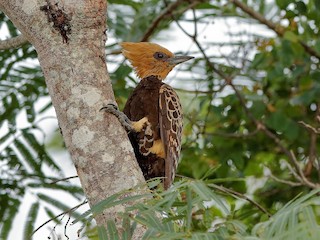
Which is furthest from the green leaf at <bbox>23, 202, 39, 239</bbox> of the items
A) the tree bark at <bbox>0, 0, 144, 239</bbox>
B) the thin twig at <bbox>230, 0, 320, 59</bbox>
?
the thin twig at <bbox>230, 0, 320, 59</bbox>

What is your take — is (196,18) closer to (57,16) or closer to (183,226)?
(57,16)

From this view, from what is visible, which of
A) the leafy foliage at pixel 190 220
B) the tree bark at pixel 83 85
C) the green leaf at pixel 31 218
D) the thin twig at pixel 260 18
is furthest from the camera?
the thin twig at pixel 260 18

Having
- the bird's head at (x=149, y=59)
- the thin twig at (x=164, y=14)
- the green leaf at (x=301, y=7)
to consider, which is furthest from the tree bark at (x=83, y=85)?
the thin twig at (x=164, y=14)

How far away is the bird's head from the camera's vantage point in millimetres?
5863

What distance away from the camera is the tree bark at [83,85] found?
3.62 meters

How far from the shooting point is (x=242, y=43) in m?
6.58

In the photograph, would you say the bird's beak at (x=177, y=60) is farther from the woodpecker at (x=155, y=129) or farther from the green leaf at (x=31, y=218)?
the green leaf at (x=31, y=218)

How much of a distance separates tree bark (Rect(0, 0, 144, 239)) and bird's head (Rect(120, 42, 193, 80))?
1.76m

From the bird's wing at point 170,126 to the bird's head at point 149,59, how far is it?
1.95 feet

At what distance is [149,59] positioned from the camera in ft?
19.3

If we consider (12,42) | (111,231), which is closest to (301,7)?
(12,42)

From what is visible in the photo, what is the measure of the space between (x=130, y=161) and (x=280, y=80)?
310 centimetres

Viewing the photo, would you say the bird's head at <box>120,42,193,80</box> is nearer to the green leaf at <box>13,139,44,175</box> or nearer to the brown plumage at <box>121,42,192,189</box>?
the brown plumage at <box>121,42,192,189</box>

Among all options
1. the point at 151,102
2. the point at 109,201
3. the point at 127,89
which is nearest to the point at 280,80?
the point at 127,89
